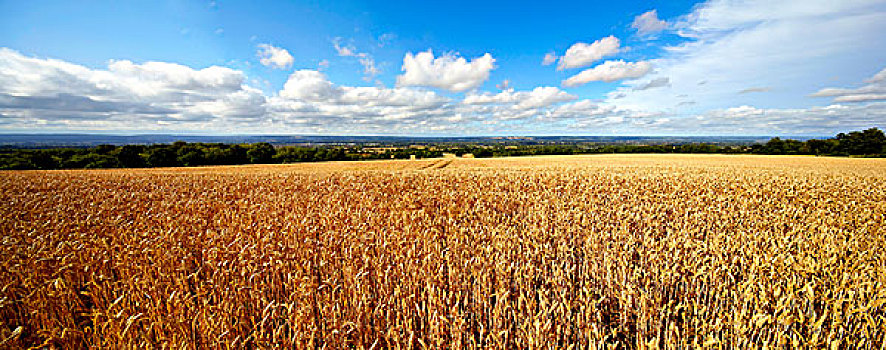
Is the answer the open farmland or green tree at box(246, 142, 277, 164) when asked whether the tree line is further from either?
the open farmland

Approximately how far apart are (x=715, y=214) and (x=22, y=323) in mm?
10510

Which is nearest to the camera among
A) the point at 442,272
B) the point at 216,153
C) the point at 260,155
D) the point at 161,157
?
the point at 442,272

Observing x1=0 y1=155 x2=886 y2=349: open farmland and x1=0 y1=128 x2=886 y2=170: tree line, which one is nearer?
x1=0 y1=155 x2=886 y2=349: open farmland

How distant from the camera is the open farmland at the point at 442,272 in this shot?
2.66 m

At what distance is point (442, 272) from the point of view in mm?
3896

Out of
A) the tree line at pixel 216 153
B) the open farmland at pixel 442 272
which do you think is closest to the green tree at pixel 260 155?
the tree line at pixel 216 153

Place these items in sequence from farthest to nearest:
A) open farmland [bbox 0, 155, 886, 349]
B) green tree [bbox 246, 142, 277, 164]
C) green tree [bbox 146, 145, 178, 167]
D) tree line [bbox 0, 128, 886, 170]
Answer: green tree [bbox 246, 142, 277, 164], green tree [bbox 146, 145, 178, 167], tree line [bbox 0, 128, 886, 170], open farmland [bbox 0, 155, 886, 349]

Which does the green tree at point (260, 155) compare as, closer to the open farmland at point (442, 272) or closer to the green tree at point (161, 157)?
the green tree at point (161, 157)

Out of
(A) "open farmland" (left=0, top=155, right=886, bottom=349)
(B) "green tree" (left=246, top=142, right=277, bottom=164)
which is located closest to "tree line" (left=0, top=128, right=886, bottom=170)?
(B) "green tree" (left=246, top=142, right=277, bottom=164)

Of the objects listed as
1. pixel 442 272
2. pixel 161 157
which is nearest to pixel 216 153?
pixel 161 157

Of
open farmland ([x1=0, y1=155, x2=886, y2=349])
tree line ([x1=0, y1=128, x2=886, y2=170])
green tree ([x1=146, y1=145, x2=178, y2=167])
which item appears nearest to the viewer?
open farmland ([x1=0, y1=155, x2=886, y2=349])

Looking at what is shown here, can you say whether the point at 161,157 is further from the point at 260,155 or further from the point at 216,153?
the point at 260,155

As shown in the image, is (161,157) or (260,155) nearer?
(161,157)

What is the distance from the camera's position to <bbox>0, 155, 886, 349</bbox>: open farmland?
2658 mm
